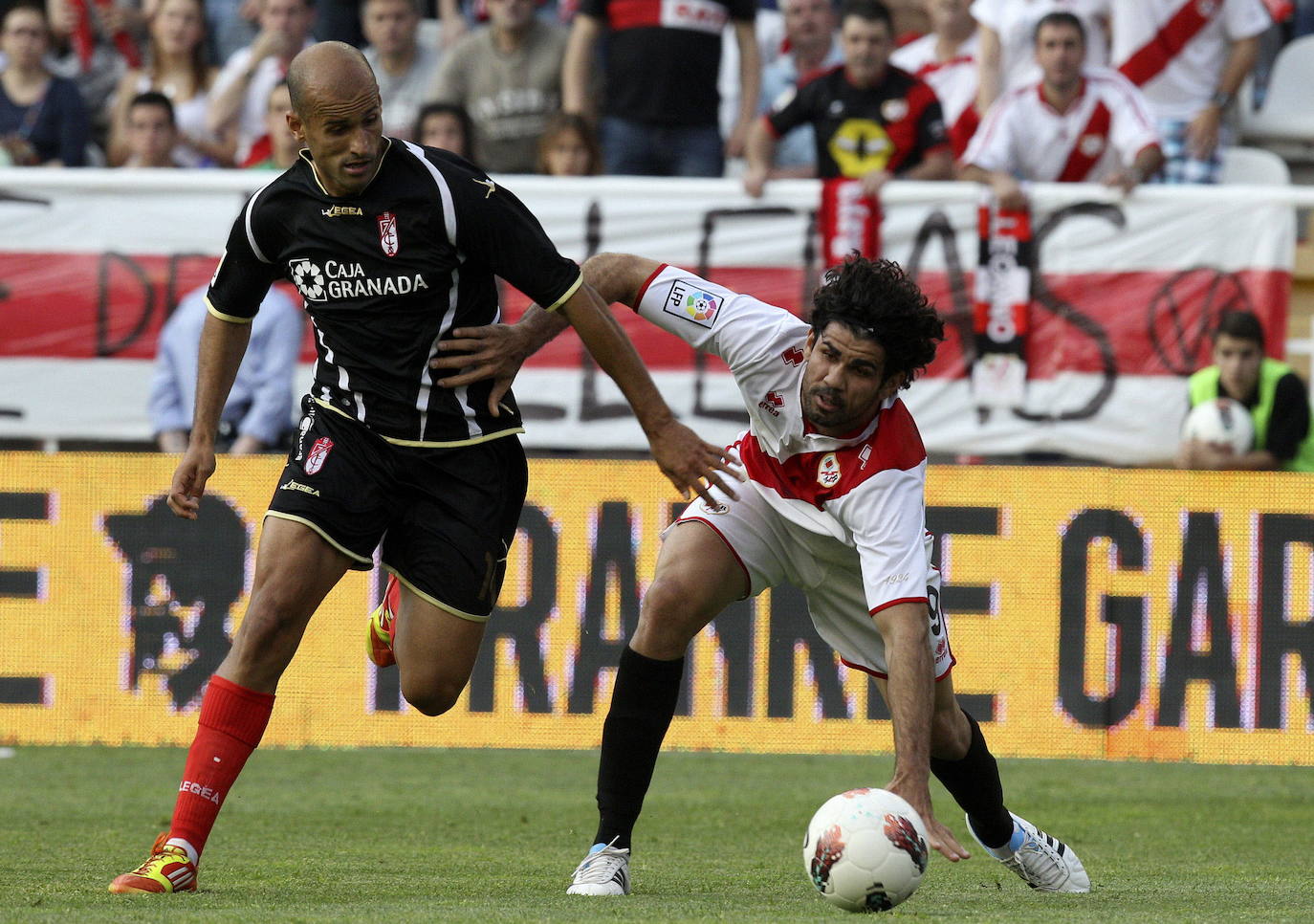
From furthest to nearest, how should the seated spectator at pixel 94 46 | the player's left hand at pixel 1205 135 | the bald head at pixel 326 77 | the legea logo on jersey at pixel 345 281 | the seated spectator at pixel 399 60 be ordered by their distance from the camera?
the seated spectator at pixel 94 46, the seated spectator at pixel 399 60, the player's left hand at pixel 1205 135, the legea logo on jersey at pixel 345 281, the bald head at pixel 326 77

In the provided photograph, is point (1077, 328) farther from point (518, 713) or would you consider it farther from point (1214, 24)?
point (518, 713)

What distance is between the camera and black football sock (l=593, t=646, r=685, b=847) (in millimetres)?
5422

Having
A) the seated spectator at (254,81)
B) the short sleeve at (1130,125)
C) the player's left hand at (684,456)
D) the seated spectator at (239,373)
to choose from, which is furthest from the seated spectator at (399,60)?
the player's left hand at (684,456)

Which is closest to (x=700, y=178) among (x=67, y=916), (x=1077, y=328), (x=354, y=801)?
(x=1077, y=328)

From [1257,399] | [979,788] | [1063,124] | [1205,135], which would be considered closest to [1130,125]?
[1063,124]

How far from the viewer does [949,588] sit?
359 inches

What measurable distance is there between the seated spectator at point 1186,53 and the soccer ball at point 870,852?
7.81 meters

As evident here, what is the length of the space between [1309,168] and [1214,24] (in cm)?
159

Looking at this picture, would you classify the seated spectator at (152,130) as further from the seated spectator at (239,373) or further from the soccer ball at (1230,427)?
the soccer ball at (1230,427)

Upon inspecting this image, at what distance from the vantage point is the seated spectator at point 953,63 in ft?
38.0

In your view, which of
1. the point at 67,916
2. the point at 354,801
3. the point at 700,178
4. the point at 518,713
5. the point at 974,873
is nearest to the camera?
the point at 67,916

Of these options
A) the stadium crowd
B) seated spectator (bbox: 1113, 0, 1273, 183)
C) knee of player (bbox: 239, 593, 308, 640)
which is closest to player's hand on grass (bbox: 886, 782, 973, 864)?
knee of player (bbox: 239, 593, 308, 640)

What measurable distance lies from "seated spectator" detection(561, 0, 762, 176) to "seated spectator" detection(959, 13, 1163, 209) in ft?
5.20

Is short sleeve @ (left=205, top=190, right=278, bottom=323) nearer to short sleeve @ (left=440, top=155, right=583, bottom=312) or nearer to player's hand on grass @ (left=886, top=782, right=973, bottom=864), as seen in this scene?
short sleeve @ (left=440, top=155, right=583, bottom=312)
